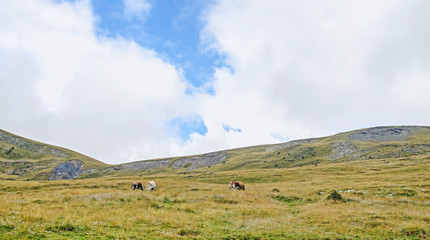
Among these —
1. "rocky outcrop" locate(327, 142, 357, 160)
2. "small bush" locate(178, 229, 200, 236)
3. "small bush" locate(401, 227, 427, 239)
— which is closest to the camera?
"small bush" locate(178, 229, 200, 236)

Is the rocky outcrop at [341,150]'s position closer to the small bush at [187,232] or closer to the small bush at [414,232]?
the small bush at [414,232]

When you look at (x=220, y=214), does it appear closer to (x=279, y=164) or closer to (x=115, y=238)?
(x=115, y=238)

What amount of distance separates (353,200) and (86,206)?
25.6 m

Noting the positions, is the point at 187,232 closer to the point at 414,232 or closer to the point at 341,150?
the point at 414,232

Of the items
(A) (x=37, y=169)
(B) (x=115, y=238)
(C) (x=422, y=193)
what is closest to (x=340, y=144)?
(C) (x=422, y=193)

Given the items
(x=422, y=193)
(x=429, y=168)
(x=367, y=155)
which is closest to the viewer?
(x=422, y=193)

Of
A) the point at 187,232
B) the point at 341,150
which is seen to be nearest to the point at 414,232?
the point at 187,232

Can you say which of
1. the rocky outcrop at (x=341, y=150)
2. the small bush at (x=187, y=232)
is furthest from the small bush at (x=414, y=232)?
the rocky outcrop at (x=341, y=150)

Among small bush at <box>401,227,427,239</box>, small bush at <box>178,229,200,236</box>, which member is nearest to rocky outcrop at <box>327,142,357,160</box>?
small bush at <box>401,227,427,239</box>

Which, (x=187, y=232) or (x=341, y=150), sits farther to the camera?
(x=341, y=150)

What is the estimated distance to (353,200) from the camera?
81.0 feet

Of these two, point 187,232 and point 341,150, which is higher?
point 341,150

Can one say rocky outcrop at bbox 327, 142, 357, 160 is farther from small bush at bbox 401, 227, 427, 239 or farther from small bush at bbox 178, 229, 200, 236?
small bush at bbox 178, 229, 200, 236

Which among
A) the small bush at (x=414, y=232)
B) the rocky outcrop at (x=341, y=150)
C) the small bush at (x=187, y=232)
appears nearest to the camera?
the small bush at (x=187, y=232)
